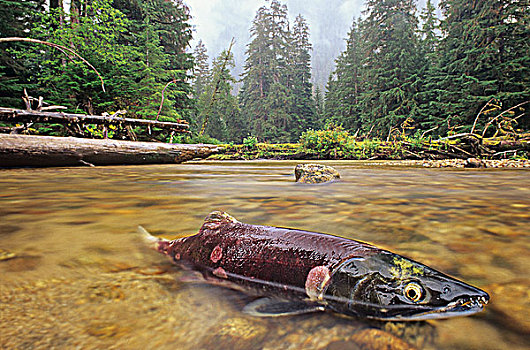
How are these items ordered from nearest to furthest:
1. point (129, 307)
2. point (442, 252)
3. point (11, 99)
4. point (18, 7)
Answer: point (129, 307)
point (442, 252)
point (11, 99)
point (18, 7)

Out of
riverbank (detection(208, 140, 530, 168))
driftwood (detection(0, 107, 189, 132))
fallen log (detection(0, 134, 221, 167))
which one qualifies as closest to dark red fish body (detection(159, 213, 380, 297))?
fallen log (detection(0, 134, 221, 167))

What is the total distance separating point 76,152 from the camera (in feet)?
22.6

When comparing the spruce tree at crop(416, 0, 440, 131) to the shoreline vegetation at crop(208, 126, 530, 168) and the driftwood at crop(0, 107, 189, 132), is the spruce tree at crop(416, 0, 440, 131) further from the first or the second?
the driftwood at crop(0, 107, 189, 132)

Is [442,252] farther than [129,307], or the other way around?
[442,252]

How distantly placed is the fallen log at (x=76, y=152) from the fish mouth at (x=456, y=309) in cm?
754

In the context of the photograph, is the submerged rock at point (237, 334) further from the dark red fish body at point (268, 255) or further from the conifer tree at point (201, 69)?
the conifer tree at point (201, 69)

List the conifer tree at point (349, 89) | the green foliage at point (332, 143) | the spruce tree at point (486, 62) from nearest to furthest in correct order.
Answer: the green foliage at point (332, 143) → the spruce tree at point (486, 62) → the conifer tree at point (349, 89)

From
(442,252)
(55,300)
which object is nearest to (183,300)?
(55,300)

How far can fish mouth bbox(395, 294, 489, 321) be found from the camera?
862 mm

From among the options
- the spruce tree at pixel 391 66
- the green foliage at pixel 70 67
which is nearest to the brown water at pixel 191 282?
the green foliage at pixel 70 67

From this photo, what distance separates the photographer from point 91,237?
159cm

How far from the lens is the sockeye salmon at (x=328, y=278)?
90 cm

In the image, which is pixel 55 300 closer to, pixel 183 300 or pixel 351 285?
pixel 183 300

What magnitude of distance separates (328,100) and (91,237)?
4426 cm
